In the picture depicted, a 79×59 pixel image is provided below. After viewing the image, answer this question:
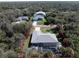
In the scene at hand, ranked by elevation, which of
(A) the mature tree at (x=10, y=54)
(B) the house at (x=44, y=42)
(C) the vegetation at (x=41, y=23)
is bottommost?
(A) the mature tree at (x=10, y=54)

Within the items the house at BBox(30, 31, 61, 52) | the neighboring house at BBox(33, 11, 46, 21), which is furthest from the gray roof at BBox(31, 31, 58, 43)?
the neighboring house at BBox(33, 11, 46, 21)

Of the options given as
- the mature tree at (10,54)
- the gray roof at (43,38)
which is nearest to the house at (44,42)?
the gray roof at (43,38)

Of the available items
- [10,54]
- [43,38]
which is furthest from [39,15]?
[10,54]

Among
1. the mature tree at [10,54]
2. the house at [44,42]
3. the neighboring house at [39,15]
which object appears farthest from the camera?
the neighboring house at [39,15]

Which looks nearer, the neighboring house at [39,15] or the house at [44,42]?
the house at [44,42]

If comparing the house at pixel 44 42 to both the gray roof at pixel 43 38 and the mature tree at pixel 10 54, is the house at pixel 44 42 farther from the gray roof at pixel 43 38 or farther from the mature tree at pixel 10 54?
the mature tree at pixel 10 54

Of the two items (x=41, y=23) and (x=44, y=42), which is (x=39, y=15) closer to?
(x=41, y=23)

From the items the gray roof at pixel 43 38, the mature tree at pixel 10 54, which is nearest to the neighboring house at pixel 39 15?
the gray roof at pixel 43 38

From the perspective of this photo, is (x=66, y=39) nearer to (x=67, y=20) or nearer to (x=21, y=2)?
(x=67, y=20)

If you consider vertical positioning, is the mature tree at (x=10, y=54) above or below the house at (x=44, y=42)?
below

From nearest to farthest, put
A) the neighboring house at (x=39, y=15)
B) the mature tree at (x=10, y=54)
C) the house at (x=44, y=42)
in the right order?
the mature tree at (x=10, y=54)
the house at (x=44, y=42)
the neighboring house at (x=39, y=15)
